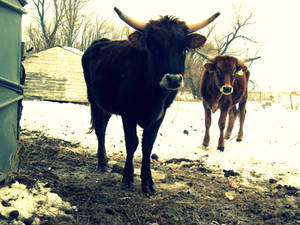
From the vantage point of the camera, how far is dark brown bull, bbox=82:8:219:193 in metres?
3.42

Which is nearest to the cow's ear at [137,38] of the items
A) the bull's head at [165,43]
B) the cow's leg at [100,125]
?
the bull's head at [165,43]

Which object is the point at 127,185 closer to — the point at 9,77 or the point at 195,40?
the point at 9,77

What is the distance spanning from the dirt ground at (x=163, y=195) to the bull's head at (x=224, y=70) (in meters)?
2.05

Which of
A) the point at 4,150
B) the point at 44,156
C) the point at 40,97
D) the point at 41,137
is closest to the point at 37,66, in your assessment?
the point at 40,97

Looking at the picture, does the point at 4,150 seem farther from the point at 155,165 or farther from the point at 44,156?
the point at 155,165

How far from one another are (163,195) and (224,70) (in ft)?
11.9

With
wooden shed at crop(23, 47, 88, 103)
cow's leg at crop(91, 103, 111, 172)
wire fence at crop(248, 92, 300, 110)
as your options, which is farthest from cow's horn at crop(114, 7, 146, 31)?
wire fence at crop(248, 92, 300, 110)

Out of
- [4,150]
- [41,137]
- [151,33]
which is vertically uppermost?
[151,33]

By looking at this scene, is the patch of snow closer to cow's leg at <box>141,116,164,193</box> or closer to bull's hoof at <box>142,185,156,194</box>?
bull's hoof at <box>142,185,156,194</box>

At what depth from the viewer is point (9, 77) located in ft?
11.5

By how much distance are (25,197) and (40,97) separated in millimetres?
13951

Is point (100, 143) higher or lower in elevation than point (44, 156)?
higher

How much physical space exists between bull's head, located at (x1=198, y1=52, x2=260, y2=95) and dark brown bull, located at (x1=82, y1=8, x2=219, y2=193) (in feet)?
8.57

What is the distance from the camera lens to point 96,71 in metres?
4.67
